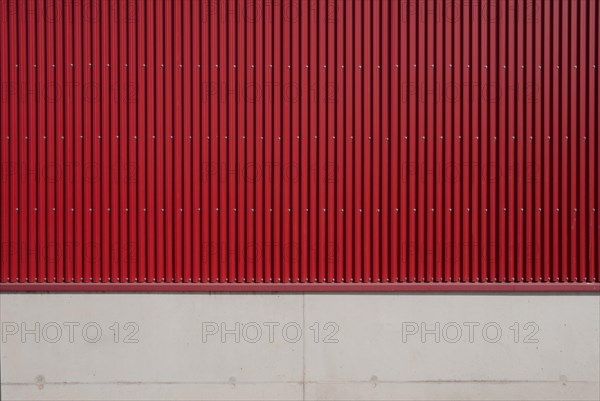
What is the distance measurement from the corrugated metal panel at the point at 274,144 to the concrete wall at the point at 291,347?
206mm

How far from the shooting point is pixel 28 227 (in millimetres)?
6445

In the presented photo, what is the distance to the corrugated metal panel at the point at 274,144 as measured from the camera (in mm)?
6430

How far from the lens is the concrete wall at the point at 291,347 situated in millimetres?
6367

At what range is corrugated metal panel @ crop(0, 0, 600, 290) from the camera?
6.43m

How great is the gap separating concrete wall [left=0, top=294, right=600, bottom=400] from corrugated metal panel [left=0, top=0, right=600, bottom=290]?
0.21 m

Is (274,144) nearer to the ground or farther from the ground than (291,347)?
farther from the ground

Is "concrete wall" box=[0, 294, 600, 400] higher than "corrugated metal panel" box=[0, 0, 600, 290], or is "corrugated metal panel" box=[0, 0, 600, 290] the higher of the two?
"corrugated metal panel" box=[0, 0, 600, 290]

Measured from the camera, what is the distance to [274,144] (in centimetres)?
644

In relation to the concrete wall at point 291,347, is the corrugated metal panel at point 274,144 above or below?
above

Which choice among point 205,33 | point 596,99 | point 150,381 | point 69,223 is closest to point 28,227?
point 69,223

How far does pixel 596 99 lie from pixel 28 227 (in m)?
4.17

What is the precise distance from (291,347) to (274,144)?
1446 mm

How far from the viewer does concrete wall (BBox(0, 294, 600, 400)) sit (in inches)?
251

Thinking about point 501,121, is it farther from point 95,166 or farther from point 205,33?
point 95,166
